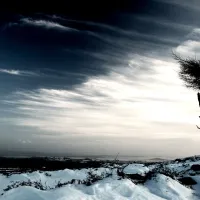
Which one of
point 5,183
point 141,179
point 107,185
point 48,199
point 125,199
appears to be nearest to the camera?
point 48,199

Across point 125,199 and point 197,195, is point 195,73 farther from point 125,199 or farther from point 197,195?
point 125,199

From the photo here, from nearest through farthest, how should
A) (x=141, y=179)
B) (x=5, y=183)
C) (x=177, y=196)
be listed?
(x=177, y=196) → (x=141, y=179) → (x=5, y=183)

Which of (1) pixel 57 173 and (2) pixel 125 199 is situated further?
(1) pixel 57 173

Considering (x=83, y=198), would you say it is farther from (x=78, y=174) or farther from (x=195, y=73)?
(x=78, y=174)

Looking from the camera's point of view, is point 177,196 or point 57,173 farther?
point 57,173

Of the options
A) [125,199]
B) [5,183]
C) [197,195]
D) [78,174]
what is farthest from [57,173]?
[125,199]

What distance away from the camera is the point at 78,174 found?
23922mm

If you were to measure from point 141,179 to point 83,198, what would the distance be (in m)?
6.47

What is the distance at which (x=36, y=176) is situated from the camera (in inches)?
902

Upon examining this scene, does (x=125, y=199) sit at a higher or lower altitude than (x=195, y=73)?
lower

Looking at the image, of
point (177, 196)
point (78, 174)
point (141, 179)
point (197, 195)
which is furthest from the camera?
point (78, 174)

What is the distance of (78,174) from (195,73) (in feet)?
45.7

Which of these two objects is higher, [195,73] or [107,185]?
[195,73]

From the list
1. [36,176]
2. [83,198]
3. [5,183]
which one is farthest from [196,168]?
[83,198]
